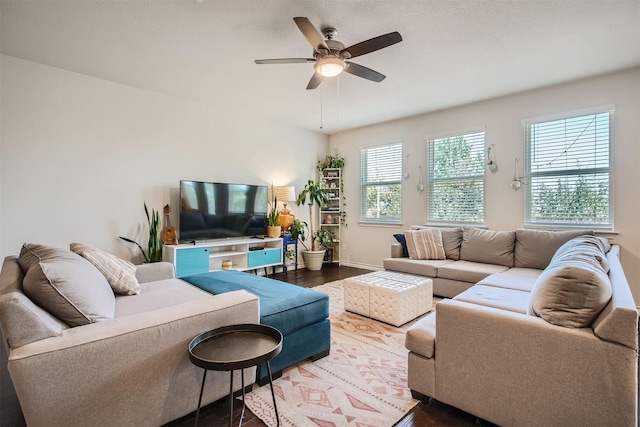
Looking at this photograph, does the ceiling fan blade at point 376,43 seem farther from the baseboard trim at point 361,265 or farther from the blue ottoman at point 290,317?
the baseboard trim at point 361,265

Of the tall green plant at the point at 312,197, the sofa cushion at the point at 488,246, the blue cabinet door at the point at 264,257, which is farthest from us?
the tall green plant at the point at 312,197

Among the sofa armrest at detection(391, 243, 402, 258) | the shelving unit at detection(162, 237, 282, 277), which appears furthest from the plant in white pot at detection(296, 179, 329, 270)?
the sofa armrest at detection(391, 243, 402, 258)

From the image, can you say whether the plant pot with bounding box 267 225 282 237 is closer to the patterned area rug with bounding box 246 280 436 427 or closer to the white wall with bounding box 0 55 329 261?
the white wall with bounding box 0 55 329 261

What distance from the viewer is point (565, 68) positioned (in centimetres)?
332

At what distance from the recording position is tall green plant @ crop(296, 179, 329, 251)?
18.8ft

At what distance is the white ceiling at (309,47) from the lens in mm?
2316

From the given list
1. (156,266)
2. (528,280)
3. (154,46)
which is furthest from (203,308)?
(528,280)

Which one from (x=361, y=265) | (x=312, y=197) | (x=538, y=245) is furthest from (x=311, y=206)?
(x=538, y=245)

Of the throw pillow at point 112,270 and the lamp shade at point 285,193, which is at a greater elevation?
the lamp shade at point 285,193

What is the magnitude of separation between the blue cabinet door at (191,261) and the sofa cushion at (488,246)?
11.4 ft

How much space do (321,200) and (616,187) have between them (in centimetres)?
409

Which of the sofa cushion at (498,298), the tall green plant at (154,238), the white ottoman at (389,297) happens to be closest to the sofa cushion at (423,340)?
the sofa cushion at (498,298)

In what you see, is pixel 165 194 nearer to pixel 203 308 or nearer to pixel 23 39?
pixel 23 39

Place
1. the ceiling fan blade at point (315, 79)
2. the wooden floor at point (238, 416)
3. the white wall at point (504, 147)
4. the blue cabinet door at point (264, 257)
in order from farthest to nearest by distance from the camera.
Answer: the blue cabinet door at point (264, 257)
the white wall at point (504, 147)
the ceiling fan blade at point (315, 79)
the wooden floor at point (238, 416)
